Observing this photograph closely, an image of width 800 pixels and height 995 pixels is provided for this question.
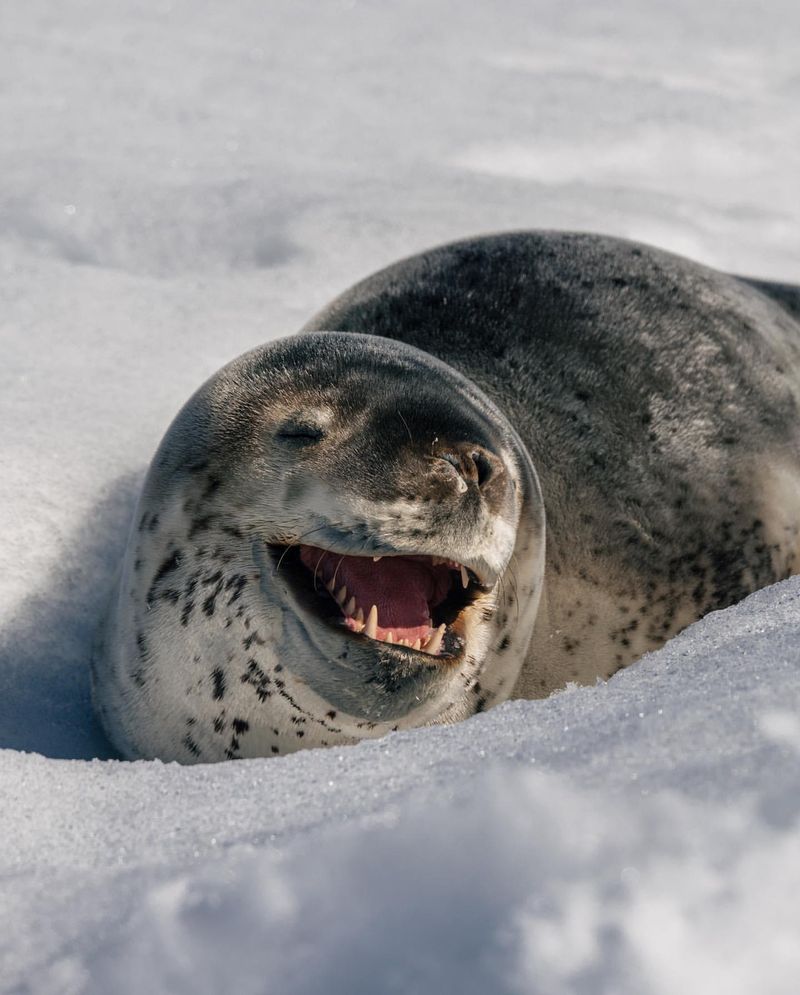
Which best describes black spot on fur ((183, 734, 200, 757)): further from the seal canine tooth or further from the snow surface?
the seal canine tooth

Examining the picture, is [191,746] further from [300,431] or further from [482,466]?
[482,466]

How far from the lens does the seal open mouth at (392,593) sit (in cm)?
190

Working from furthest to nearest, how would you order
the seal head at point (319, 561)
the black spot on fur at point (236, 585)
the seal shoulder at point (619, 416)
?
the seal shoulder at point (619, 416)
the black spot on fur at point (236, 585)
the seal head at point (319, 561)

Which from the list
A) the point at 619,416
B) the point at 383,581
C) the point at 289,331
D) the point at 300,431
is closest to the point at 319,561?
the point at 383,581

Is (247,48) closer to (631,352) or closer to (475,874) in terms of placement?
(631,352)

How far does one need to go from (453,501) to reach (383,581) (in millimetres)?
174

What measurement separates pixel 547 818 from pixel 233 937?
0.28 metres

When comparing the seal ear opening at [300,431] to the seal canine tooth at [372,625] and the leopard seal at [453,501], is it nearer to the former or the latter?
the leopard seal at [453,501]

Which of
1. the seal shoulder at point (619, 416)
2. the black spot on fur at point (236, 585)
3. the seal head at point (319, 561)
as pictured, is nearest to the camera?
the seal head at point (319, 561)

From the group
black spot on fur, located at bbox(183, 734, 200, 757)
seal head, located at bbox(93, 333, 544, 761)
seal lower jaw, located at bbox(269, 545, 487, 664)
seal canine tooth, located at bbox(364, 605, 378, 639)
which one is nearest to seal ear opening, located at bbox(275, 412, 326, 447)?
seal head, located at bbox(93, 333, 544, 761)

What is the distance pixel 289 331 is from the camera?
3672mm

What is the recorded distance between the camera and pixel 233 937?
114cm

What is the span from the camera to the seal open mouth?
190cm

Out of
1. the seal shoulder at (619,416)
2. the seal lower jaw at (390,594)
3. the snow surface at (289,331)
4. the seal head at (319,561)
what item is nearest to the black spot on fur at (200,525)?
the seal head at (319,561)
